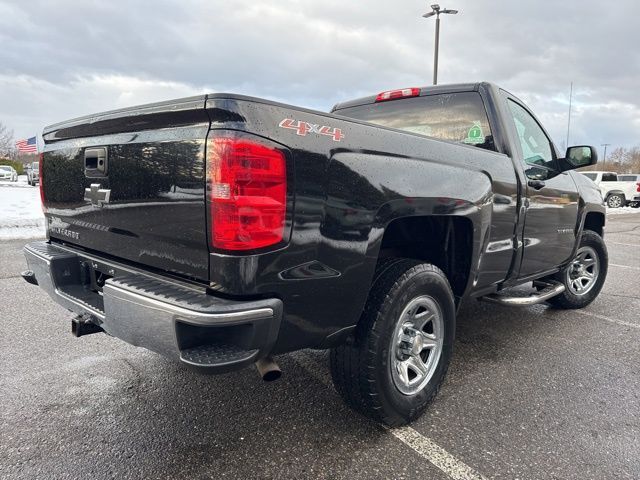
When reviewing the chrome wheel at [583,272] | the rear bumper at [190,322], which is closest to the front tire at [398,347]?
the rear bumper at [190,322]

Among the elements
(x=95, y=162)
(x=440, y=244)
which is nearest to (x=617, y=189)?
(x=440, y=244)

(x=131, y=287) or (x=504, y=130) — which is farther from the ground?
(x=504, y=130)

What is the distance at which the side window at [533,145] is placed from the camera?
3523 mm

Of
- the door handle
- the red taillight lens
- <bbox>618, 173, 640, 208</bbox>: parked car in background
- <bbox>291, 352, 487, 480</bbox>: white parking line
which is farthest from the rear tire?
the red taillight lens

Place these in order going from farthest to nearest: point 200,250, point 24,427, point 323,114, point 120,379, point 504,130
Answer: point 504,130 < point 120,379 < point 24,427 < point 323,114 < point 200,250

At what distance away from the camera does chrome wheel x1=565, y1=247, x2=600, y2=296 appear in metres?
4.83

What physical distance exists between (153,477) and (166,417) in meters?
0.51

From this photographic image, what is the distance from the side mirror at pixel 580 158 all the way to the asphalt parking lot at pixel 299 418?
1464 millimetres

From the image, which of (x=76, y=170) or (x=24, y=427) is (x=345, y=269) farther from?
(x=24, y=427)

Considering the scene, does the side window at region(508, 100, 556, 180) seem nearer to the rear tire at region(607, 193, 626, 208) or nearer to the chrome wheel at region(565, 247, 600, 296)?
the chrome wheel at region(565, 247, 600, 296)

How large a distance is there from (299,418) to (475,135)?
227 cm

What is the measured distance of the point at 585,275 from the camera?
4953 millimetres

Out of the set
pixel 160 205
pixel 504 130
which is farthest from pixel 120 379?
pixel 504 130

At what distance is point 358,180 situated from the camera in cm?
207
